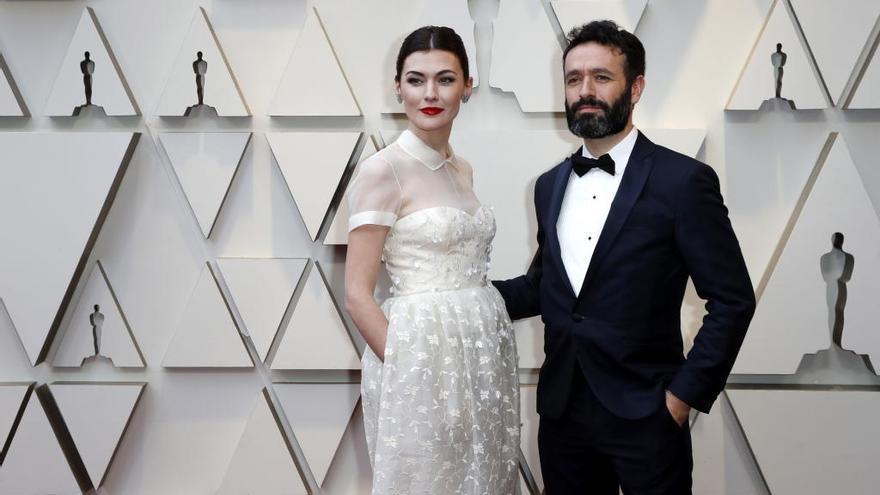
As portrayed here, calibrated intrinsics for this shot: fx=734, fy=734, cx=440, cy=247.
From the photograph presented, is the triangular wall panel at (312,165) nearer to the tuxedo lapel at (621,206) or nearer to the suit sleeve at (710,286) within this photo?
the tuxedo lapel at (621,206)

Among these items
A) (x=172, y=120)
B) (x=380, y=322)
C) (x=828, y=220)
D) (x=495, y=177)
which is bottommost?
(x=380, y=322)

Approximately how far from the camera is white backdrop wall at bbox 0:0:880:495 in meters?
2.56

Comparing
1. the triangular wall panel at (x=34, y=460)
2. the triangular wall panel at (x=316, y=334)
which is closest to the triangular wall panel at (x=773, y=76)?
the triangular wall panel at (x=316, y=334)

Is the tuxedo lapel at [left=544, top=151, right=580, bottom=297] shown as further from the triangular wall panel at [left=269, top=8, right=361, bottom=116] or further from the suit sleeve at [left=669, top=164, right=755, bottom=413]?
the triangular wall panel at [left=269, top=8, right=361, bottom=116]

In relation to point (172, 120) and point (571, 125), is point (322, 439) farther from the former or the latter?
point (571, 125)

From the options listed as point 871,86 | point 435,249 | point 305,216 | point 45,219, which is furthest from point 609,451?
point 45,219

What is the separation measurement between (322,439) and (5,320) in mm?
1301

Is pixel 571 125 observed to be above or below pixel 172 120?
below

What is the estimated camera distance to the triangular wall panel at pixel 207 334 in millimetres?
2689

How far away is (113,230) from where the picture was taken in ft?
9.03

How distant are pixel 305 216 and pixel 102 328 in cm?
89

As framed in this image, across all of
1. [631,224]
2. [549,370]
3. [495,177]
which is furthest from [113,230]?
[631,224]

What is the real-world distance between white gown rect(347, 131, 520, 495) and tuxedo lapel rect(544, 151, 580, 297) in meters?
0.19

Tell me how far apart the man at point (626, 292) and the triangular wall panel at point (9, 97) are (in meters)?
2.09
